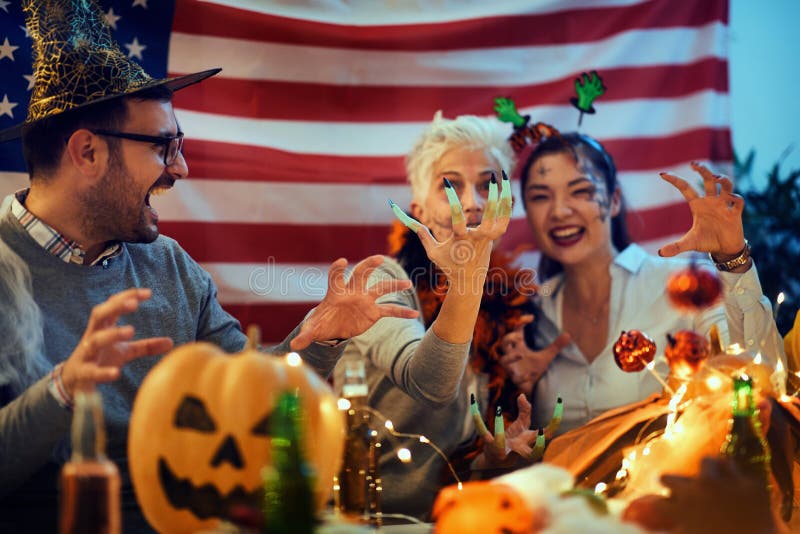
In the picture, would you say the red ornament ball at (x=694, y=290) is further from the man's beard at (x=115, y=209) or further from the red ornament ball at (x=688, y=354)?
the man's beard at (x=115, y=209)

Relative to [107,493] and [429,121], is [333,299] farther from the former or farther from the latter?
[429,121]

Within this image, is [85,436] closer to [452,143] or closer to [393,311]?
[393,311]

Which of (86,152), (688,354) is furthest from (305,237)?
(688,354)

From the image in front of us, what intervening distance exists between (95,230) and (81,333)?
21 cm

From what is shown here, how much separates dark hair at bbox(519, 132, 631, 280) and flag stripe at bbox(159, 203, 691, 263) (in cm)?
21

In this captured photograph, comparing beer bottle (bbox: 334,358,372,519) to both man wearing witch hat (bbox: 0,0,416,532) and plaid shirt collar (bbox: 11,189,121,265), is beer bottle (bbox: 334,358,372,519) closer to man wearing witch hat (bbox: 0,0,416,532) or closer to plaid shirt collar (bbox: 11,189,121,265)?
man wearing witch hat (bbox: 0,0,416,532)

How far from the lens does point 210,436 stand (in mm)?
911

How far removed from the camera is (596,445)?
1.39 meters

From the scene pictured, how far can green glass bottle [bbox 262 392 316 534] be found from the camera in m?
0.72

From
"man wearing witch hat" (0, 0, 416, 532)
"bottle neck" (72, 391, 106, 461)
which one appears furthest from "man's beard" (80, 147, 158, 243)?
"bottle neck" (72, 391, 106, 461)

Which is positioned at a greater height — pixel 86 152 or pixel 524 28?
pixel 524 28

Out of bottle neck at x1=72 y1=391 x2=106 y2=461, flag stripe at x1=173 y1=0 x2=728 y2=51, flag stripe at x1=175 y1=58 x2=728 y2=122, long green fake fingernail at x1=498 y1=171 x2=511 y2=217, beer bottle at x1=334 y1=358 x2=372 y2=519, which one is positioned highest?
flag stripe at x1=173 y1=0 x2=728 y2=51

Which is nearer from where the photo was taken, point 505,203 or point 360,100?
point 505,203

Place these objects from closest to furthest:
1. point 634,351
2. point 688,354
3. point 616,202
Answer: point 688,354 < point 634,351 < point 616,202
